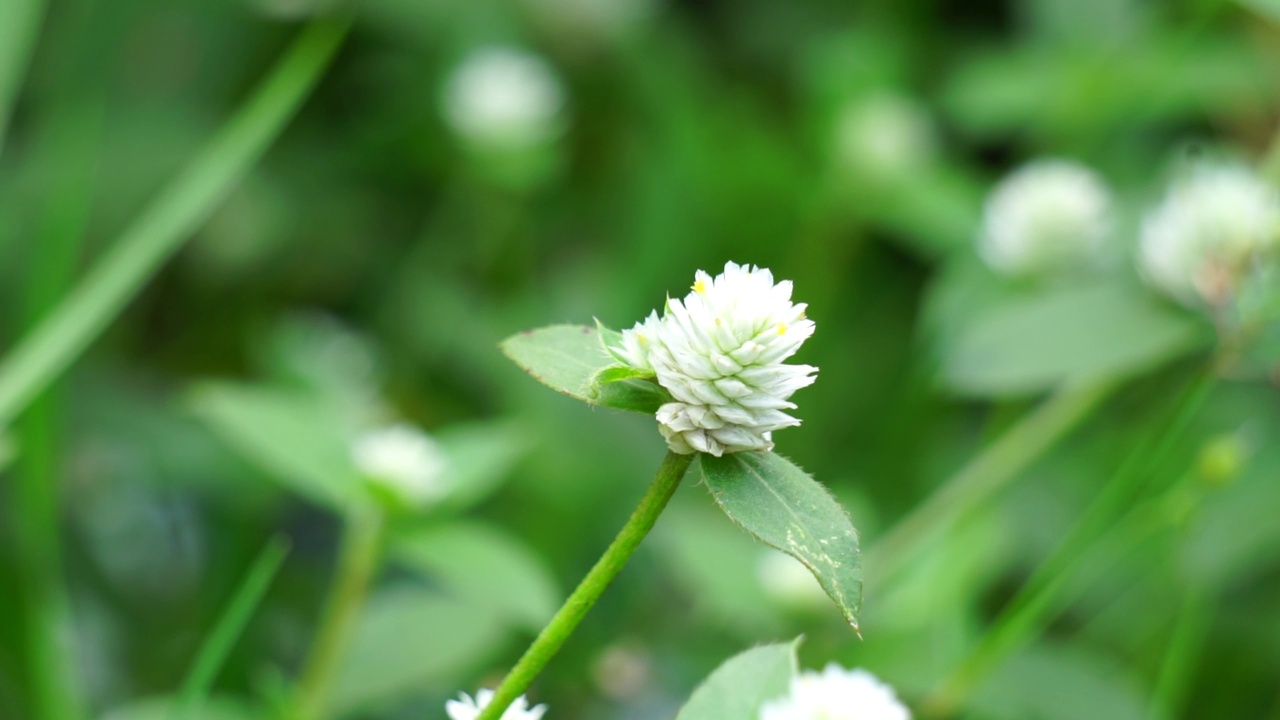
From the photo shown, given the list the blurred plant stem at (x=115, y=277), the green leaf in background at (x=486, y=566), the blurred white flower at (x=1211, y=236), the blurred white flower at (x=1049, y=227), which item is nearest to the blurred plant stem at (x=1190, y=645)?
the blurred white flower at (x=1211, y=236)

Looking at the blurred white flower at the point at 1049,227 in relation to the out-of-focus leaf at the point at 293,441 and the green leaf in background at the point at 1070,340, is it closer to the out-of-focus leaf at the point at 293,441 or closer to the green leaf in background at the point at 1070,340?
the green leaf in background at the point at 1070,340

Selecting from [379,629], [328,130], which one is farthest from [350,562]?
[328,130]

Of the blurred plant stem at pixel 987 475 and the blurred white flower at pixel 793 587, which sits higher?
the blurred plant stem at pixel 987 475

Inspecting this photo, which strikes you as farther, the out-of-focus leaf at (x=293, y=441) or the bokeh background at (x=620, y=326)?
the bokeh background at (x=620, y=326)

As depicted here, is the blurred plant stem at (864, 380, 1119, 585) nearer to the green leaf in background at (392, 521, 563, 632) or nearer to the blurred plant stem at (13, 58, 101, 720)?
the green leaf in background at (392, 521, 563, 632)

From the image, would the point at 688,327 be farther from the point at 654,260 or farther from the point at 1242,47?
the point at 1242,47

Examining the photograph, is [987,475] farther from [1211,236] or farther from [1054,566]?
[1211,236]
